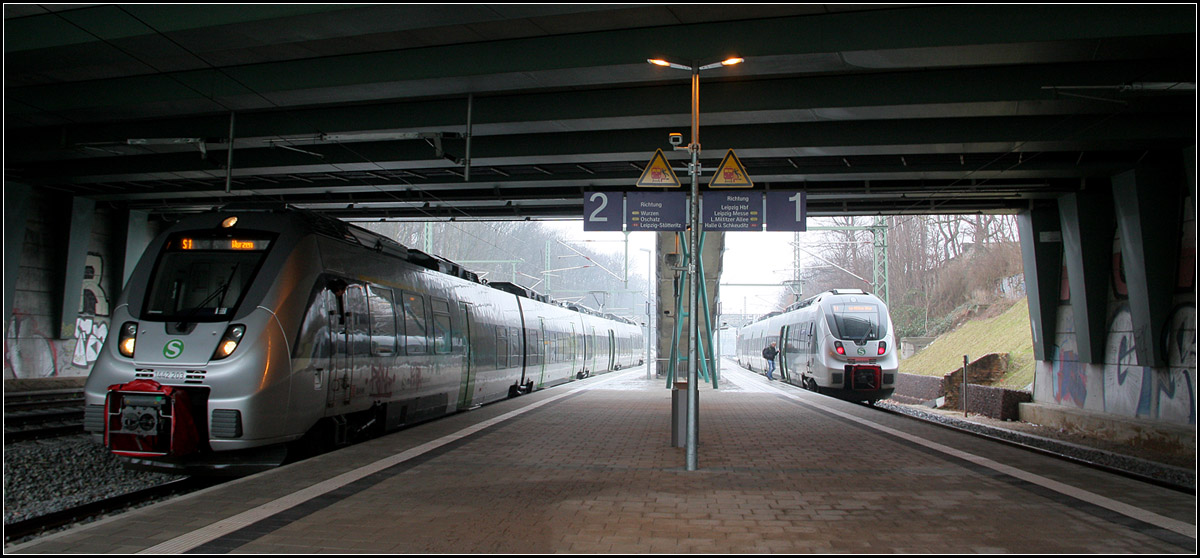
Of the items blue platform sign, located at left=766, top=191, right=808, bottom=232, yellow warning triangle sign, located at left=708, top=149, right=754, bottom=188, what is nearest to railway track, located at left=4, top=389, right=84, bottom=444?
yellow warning triangle sign, located at left=708, top=149, right=754, bottom=188

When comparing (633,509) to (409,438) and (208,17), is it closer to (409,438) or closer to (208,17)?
(409,438)

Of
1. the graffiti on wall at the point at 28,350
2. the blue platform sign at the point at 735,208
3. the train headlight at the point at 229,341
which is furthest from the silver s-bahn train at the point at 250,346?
the graffiti on wall at the point at 28,350

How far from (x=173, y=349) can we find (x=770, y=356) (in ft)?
90.0

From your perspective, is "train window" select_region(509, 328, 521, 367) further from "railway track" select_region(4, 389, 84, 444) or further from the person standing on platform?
the person standing on platform

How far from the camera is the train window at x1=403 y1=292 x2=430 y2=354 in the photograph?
11898 millimetres

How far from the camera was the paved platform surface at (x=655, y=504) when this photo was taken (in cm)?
539

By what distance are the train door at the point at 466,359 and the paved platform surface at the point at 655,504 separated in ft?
12.0

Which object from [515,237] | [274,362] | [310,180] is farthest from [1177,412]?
[515,237]

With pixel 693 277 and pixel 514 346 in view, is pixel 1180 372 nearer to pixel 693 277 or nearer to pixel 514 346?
pixel 693 277

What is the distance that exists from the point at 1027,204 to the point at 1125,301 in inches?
153

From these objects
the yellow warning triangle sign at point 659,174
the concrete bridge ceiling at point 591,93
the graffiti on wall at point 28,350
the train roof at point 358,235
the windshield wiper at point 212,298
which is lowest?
the graffiti on wall at point 28,350

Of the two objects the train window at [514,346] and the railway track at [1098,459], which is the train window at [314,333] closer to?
the railway track at [1098,459]

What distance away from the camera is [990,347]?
29469 mm

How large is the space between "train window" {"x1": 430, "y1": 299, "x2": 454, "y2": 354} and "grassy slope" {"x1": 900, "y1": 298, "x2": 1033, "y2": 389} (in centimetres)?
1915
